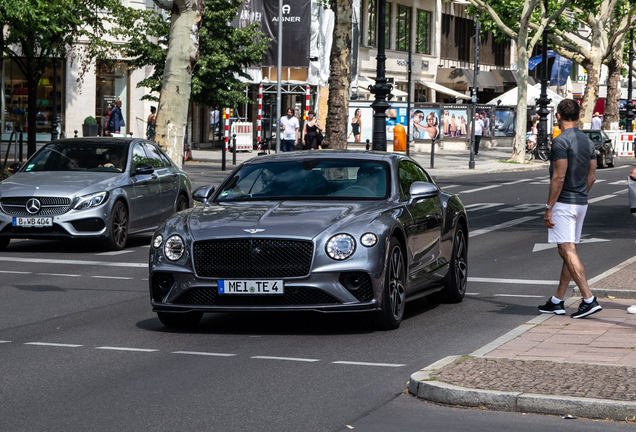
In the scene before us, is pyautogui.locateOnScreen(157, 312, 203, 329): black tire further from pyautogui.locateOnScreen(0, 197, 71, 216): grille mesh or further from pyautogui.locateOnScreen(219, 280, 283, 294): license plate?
pyautogui.locateOnScreen(0, 197, 71, 216): grille mesh

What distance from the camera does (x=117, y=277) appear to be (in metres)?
12.8

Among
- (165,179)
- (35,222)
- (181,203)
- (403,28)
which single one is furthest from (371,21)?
(35,222)

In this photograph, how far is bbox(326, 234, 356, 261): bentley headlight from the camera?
863cm

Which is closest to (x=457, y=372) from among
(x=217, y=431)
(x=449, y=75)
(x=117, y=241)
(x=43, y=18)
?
(x=217, y=431)

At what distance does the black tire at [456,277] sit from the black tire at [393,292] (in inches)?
59.1

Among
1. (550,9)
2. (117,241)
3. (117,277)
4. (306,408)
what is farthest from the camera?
(550,9)

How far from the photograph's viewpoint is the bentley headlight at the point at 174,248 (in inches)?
350

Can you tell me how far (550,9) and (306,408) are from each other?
51.9m

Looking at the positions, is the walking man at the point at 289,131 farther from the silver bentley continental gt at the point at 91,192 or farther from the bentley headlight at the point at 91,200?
the bentley headlight at the point at 91,200

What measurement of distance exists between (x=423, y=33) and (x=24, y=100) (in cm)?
3247

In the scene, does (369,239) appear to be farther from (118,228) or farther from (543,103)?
(543,103)

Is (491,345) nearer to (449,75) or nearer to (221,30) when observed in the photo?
(221,30)

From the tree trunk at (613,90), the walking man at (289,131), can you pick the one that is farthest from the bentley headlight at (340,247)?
the tree trunk at (613,90)

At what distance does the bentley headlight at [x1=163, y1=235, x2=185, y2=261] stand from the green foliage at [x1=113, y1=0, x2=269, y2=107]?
94.9 feet
